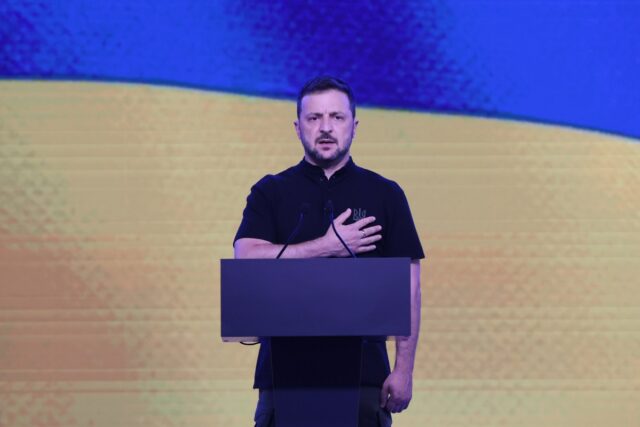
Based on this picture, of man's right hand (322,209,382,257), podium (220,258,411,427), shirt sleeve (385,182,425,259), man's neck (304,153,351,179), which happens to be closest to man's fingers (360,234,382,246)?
man's right hand (322,209,382,257)

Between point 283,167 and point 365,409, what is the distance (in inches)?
55.4

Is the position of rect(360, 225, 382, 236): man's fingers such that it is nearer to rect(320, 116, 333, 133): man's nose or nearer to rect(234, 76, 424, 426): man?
rect(234, 76, 424, 426): man

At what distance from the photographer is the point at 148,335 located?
12.1 feet

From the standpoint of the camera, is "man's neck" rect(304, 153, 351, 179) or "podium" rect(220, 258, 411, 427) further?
"man's neck" rect(304, 153, 351, 179)

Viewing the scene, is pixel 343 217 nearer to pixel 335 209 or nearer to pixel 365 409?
pixel 335 209

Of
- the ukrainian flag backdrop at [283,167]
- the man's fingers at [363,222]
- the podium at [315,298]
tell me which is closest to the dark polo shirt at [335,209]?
the man's fingers at [363,222]

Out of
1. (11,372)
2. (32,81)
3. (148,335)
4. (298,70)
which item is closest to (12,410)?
(11,372)

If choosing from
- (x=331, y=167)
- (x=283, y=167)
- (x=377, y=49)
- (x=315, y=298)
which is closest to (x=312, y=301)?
(x=315, y=298)

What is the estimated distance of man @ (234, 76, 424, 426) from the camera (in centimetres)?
249

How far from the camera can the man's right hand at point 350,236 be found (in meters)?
2.37

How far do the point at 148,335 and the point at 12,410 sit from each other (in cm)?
60

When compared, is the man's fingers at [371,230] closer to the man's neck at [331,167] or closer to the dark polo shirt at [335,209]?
the dark polo shirt at [335,209]

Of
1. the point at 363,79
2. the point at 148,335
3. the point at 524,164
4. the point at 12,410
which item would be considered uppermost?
the point at 363,79

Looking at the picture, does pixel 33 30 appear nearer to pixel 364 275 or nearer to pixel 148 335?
pixel 148 335
